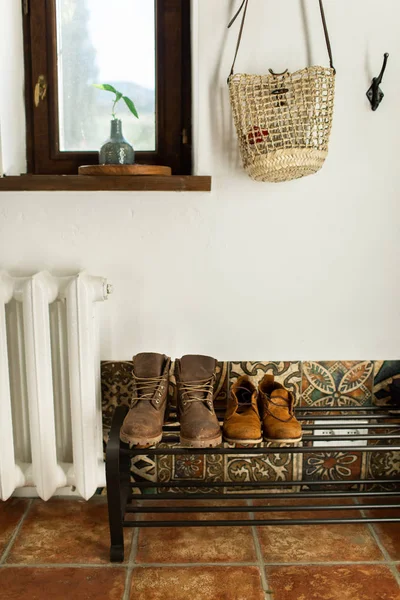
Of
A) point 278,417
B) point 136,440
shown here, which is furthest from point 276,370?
point 136,440

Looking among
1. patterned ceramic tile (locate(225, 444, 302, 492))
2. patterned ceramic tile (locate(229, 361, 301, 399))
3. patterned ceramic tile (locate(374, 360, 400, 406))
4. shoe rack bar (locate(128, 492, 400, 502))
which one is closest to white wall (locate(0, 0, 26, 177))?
patterned ceramic tile (locate(229, 361, 301, 399))

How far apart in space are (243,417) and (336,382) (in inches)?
15.7

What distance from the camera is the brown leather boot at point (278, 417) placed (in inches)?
48.9

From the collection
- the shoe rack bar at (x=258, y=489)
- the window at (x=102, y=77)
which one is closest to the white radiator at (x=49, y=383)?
the shoe rack bar at (x=258, y=489)

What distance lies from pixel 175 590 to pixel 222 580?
115 millimetres

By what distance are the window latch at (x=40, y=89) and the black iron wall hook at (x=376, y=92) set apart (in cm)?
95

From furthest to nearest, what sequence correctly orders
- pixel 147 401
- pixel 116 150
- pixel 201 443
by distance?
pixel 116 150
pixel 147 401
pixel 201 443

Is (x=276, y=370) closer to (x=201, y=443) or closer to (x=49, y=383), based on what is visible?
(x=201, y=443)

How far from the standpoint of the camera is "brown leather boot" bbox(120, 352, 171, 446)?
1229 millimetres

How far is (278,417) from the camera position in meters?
1.27

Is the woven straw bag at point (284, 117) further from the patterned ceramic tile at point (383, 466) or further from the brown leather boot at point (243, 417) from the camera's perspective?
the patterned ceramic tile at point (383, 466)

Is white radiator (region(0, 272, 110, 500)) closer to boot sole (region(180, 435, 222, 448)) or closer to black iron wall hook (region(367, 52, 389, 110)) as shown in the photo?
boot sole (region(180, 435, 222, 448))

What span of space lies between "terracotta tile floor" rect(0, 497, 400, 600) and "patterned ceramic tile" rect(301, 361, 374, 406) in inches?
12.5

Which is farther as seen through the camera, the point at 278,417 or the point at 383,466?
the point at 383,466
